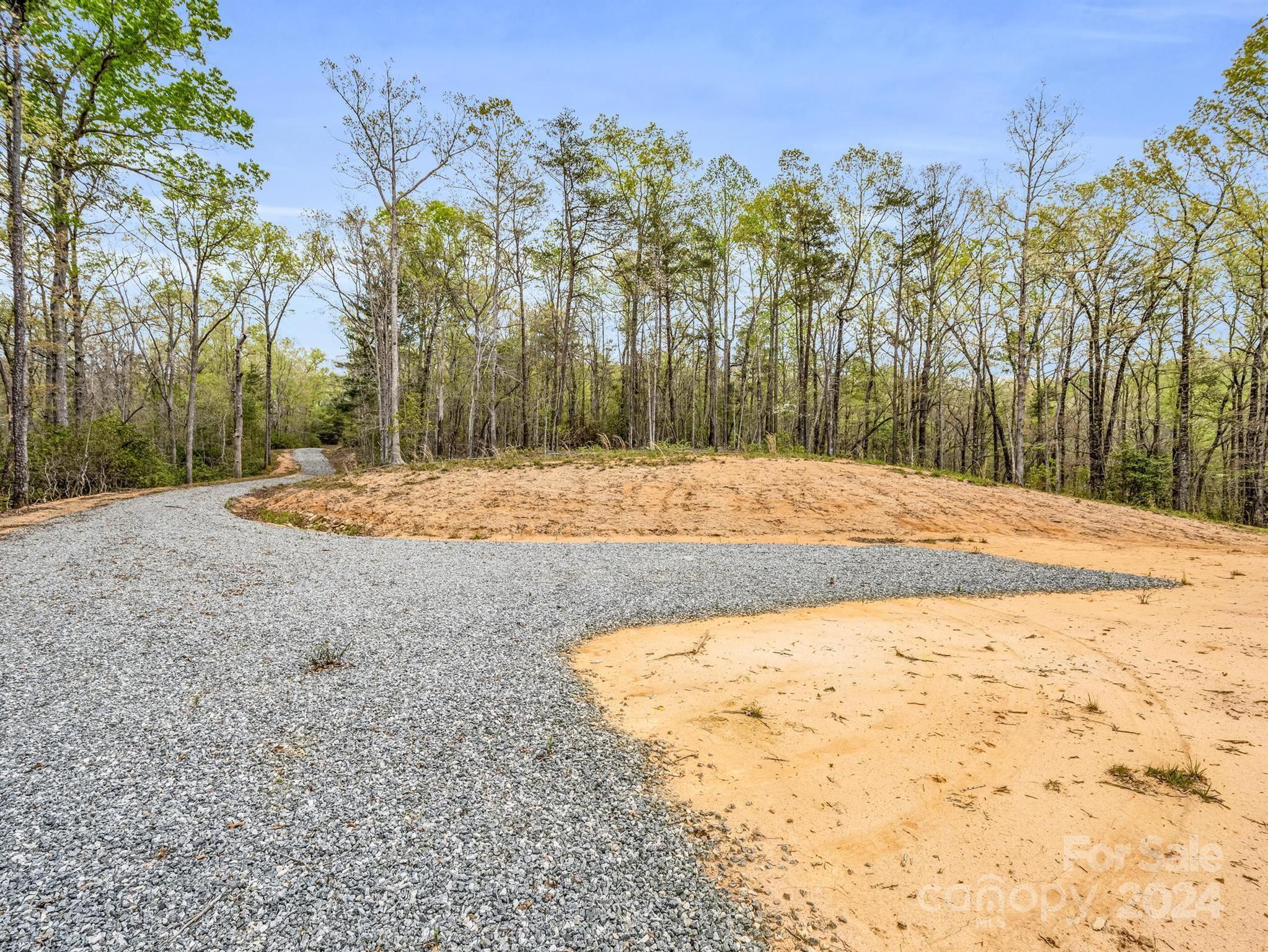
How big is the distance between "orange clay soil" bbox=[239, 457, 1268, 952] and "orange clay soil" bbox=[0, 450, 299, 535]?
32.1 feet

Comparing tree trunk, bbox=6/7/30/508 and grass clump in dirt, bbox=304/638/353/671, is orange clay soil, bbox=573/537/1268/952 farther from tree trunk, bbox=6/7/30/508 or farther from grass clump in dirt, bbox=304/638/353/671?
tree trunk, bbox=6/7/30/508

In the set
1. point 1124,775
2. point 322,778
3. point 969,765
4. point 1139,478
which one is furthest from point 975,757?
point 1139,478

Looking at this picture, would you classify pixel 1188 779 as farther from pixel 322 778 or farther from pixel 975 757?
pixel 322 778

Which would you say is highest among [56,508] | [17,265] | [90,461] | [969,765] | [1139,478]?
[17,265]

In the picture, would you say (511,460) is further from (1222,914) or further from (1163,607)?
(1222,914)

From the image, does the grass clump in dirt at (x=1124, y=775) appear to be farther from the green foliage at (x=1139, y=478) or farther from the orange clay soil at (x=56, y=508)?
the green foliage at (x=1139, y=478)

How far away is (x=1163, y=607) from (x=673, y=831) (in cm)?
651

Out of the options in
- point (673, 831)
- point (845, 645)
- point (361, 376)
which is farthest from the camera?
point (361, 376)

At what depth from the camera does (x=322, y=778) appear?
2.41 meters

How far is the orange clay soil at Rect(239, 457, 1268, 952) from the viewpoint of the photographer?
185 centimetres

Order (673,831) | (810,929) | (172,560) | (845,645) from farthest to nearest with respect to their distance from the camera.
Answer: (172,560) < (845,645) < (673,831) < (810,929)

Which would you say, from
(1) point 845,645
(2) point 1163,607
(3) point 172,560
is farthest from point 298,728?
(2) point 1163,607

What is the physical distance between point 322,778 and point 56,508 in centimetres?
1155

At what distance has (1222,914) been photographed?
1786 mm
